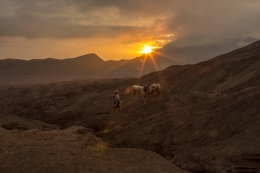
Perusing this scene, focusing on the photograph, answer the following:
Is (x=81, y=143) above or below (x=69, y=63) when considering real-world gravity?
below

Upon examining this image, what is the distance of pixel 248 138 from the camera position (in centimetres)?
996

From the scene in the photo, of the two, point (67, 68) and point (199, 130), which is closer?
point (199, 130)

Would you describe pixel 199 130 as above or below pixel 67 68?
below

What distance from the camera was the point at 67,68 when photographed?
6516 inches

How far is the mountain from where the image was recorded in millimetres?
148375

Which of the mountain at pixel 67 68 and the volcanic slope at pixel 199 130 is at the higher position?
the mountain at pixel 67 68

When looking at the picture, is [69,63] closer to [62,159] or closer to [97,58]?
[97,58]

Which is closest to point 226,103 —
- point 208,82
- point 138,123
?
point 138,123

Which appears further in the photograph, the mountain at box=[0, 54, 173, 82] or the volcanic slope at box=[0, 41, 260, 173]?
the mountain at box=[0, 54, 173, 82]

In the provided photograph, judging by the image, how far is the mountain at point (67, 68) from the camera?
14838 cm

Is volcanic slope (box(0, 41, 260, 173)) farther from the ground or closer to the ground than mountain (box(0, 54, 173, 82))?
closer to the ground

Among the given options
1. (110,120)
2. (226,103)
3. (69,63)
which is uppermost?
(69,63)

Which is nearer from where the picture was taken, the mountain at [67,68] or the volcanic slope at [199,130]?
the volcanic slope at [199,130]

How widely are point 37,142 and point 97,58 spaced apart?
17357 cm
